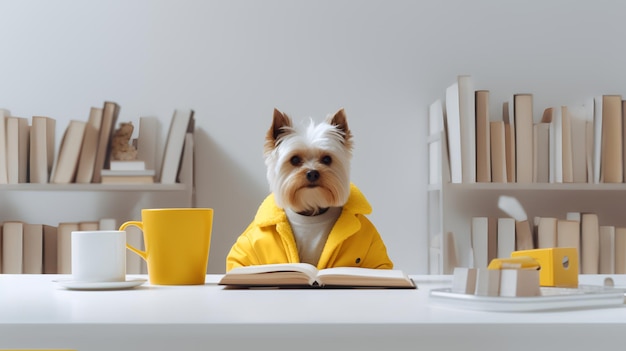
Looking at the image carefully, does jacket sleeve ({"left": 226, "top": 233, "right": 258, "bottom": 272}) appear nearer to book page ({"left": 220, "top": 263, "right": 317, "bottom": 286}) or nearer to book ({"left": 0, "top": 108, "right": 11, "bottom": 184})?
book page ({"left": 220, "top": 263, "right": 317, "bottom": 286})

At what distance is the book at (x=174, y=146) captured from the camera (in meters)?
2.92

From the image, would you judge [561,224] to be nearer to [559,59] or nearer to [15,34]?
[559,59]

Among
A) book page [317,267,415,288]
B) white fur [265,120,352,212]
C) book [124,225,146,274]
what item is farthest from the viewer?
book [124,225,146,274]

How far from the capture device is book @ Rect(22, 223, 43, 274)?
295cm

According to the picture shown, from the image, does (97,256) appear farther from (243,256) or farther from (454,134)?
(454,134)

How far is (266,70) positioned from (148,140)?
22.6 inches

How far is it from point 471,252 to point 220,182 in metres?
1.06

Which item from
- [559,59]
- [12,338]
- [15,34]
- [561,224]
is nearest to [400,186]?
[561,224]

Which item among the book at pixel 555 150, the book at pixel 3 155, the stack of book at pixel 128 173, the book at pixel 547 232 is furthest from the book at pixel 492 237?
the book at pixel 3 155

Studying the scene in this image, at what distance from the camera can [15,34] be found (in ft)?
10.5

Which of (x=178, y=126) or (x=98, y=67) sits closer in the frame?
(x=178, y=126)

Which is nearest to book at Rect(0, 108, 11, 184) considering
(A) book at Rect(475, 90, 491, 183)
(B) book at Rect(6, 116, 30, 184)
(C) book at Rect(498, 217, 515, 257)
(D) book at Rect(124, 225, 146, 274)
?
(B) book at Rect(6, 116, 30, 184)

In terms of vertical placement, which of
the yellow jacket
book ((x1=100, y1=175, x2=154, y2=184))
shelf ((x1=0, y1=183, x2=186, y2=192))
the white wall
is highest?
the white wall

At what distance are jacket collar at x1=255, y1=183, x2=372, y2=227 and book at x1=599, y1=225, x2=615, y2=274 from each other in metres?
1.23
